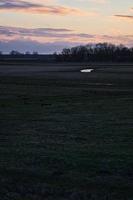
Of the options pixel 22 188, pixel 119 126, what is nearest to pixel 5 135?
pixel 119 126

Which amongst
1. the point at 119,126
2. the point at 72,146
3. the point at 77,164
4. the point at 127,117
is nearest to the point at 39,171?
the point at 77,164

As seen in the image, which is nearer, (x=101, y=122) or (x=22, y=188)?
(x=22, y=188)

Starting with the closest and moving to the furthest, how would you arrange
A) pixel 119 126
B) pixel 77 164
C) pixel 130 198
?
pixel 130 198
pixel 77 164
pixel 119 126

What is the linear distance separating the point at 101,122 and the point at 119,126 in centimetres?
171

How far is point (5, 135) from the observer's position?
18141 mm

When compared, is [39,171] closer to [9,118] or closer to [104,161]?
[104,161]

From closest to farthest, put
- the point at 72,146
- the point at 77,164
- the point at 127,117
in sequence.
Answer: the point at 77,164, the point at 72,146, the point at 127,117

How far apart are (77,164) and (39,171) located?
1.11m

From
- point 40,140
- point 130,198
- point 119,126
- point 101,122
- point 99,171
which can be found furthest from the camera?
point 101,122

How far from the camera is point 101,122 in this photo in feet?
72.8

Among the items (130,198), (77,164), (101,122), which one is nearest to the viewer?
(130,198)

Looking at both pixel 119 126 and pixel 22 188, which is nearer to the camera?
→ pixel 22 188

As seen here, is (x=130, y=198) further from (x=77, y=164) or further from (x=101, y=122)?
(x=101, y=122)

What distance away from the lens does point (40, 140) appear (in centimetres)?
1706
